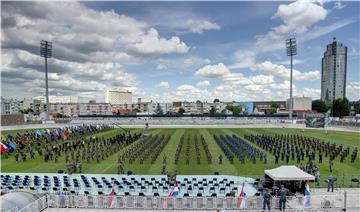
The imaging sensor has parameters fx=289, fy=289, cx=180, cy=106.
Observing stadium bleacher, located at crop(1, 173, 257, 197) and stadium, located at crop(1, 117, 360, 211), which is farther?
stadium bleacher, located at crop(1, 173, 257, 197)

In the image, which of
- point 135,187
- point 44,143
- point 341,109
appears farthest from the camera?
point 341,109

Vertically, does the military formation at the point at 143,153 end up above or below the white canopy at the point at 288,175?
below

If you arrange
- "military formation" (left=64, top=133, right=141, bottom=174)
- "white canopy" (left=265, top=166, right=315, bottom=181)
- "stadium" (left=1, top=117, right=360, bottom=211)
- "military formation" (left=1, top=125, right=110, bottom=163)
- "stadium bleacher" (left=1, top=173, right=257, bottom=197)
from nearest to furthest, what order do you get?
1. "stadium" (left=1, top=117, right=360, bottom=211)
2. "white canopy" (left=265, top=166, right=315, bottom=181)
3. "stadium bleacher" (left=1, top=173, right=257, bottom=197)
4. "military formation" (left=64, top=133, right=141, bottom=174)
5. "military formation" (left=1, top=125, right=110, bottom=163)

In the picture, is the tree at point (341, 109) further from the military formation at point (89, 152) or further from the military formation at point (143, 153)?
the military formation at point (143, 153)

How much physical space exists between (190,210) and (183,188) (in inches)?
183

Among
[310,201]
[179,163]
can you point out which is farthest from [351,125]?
[310,201]

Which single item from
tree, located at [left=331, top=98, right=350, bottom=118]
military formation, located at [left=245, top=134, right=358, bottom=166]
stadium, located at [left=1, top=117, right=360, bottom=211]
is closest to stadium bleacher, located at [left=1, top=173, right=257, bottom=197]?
stadium, located at [left=1, top=117, right=360, bottom=211]

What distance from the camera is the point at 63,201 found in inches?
619

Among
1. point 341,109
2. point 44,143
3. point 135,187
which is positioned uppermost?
point 341,109

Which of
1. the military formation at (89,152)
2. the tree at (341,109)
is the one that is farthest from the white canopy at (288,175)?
the tree at (341,109)

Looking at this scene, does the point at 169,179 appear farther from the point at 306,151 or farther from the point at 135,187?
the point at 306,151

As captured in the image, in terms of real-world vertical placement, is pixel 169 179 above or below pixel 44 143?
above

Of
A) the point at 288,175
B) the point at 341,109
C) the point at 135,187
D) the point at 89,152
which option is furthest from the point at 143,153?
the point at 341,109

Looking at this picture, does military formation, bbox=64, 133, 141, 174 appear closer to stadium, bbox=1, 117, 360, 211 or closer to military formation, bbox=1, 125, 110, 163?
stadium, bbox=1, 117, 360, 211
